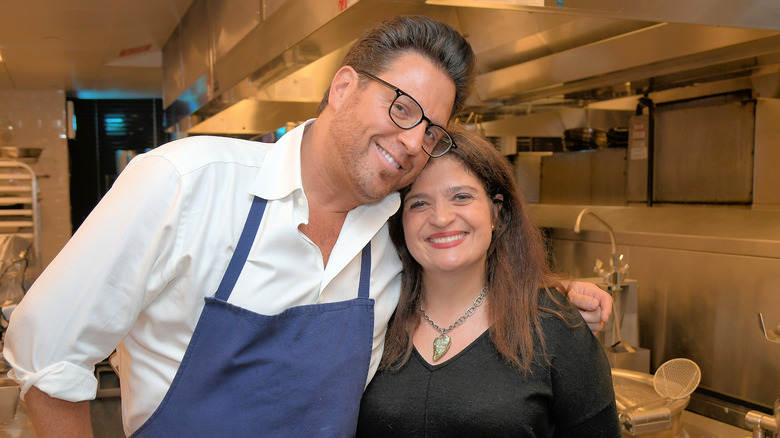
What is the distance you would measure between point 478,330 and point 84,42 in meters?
3.70

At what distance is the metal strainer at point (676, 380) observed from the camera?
6.35 ft

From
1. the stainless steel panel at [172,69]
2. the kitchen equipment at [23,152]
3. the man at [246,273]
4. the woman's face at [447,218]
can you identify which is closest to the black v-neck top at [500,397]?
the man at [246,273]

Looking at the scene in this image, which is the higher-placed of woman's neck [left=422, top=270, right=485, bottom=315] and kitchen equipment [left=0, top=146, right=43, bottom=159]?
kitchen equipment [left=0, top=146, right=43, bottom=159]

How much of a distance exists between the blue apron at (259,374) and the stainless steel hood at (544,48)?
73cm

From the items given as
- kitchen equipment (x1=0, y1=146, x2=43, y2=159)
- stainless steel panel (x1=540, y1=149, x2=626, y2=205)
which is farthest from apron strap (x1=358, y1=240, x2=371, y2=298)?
kitchen equipment (x1=0, y1=146, x2=43, y2=159)

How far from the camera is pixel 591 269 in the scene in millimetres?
3053

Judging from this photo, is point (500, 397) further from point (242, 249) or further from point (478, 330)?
point (242, 249)

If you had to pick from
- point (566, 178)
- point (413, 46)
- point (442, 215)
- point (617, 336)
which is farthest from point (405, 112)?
point (566, 178)

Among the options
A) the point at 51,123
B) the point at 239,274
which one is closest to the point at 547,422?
the point at 239,274

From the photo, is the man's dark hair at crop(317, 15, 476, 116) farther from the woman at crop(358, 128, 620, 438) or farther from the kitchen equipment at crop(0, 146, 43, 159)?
Answer: the kitchen equipment at crop(0, 146, 43, 159)

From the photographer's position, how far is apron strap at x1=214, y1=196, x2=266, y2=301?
1.21 metres

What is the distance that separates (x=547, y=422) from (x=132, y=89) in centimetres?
604

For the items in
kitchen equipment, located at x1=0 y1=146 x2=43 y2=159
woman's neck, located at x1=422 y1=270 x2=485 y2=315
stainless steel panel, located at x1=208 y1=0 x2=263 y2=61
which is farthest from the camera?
kitchen equipment, located at x1=0 y1=146 x2=43 y2=159

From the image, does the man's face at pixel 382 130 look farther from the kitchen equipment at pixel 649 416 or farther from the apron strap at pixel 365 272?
the kitchen equipment at pixel 649 416
